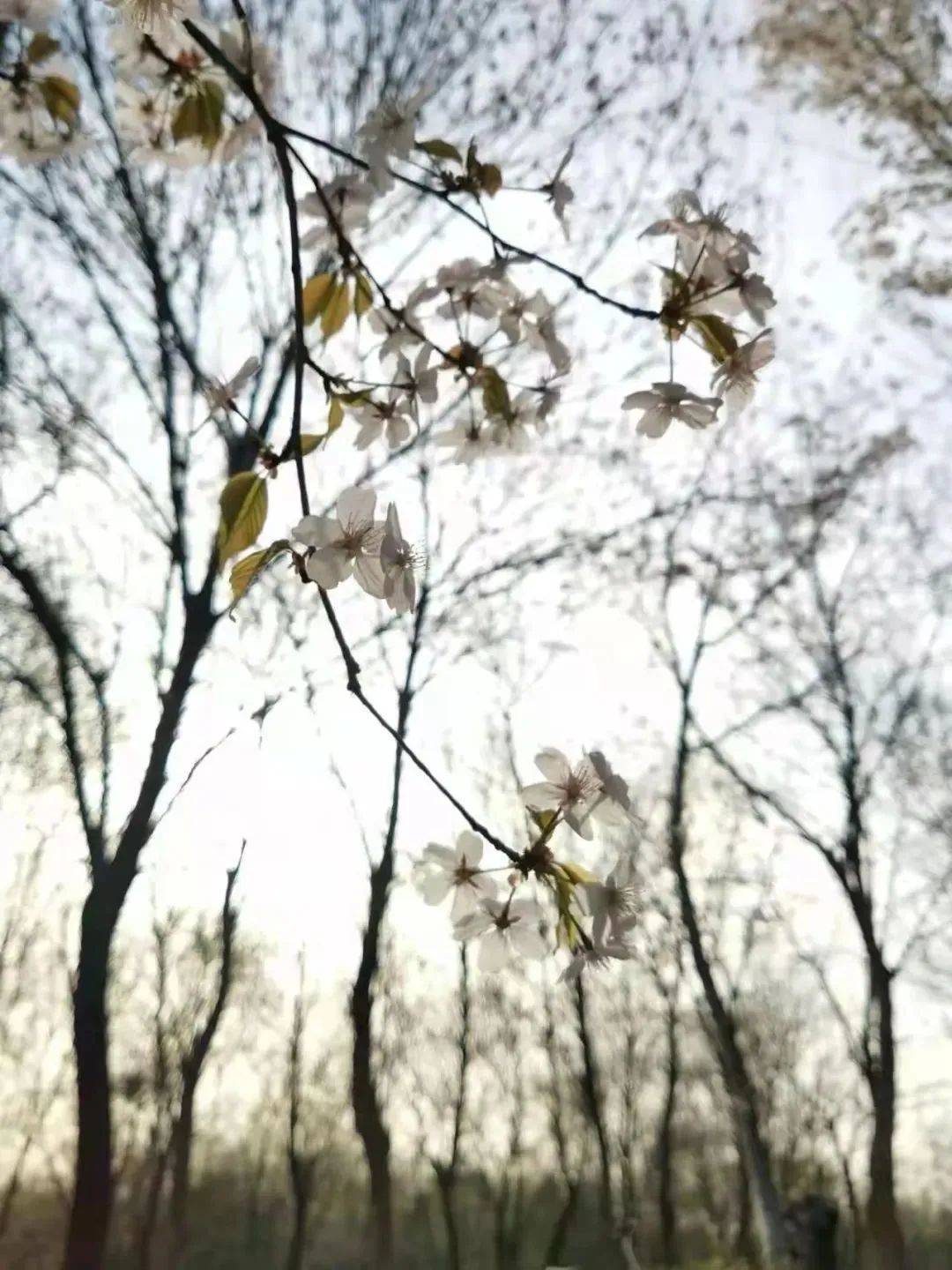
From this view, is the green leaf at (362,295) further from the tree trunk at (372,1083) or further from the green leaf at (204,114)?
the tree trunk at (372,1083)

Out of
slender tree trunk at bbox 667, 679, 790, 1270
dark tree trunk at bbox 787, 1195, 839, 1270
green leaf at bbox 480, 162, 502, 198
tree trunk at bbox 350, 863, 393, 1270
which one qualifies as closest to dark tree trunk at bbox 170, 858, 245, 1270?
green leaf at bbox 480, 162, 502, 198

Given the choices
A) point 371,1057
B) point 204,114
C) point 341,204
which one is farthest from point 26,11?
point 371,1057

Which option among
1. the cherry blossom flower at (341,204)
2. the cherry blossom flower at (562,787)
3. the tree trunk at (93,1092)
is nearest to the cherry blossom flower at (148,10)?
the cherry blossom flower at (341,204)

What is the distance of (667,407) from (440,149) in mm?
296

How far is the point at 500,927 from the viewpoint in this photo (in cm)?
81

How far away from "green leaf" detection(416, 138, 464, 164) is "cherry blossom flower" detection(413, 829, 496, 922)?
59 cm

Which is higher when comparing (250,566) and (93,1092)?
(93,1092)

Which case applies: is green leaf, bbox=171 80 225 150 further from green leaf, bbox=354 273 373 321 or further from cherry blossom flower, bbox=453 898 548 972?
cherry blossom flower, bbox=453 898 548 972

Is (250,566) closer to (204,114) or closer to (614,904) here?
(614,904)

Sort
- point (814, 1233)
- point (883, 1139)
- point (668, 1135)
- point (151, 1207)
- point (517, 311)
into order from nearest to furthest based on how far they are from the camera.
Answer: point (517, 311)
point (814, 1233)
point (883, 1139)
point (151, 1207)
point (668, 1135)

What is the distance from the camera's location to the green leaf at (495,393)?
0.83 meters

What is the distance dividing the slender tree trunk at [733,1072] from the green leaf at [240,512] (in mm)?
5385

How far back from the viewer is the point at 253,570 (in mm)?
598

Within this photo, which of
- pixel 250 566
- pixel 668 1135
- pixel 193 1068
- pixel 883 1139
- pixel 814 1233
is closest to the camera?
pixel 250 566
